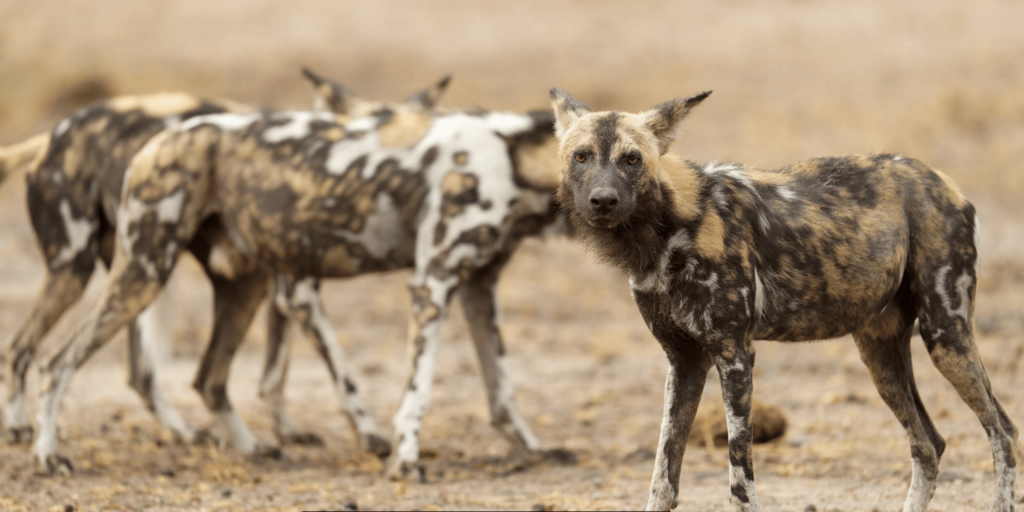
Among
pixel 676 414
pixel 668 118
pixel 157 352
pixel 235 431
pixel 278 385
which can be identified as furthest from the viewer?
pixel 157 352

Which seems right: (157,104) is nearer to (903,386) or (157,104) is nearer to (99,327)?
(99,327)

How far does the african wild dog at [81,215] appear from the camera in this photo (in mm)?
6742

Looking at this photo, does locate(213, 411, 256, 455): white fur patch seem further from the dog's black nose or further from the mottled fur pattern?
the dog's black nose

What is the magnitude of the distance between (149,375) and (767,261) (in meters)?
4.50

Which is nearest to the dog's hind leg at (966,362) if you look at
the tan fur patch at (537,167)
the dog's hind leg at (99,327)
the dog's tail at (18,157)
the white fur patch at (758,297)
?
the white fur patch at (758,297)

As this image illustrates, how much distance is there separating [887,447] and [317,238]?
3.42 meters

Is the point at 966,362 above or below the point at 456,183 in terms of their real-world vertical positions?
below

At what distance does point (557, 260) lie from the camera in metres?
12.6

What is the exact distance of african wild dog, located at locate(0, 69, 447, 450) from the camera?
674 centimetres

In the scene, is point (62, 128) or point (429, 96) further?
point (429, 96)

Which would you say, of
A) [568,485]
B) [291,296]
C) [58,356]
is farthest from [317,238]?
[568,485]

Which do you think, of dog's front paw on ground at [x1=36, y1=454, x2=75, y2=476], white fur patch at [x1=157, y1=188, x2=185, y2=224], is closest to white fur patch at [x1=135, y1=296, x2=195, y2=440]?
white fur patch at [x1=157, y1=188, x2=185, y2=224]

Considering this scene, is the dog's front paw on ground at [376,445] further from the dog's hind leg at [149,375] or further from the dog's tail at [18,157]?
the dog's tail at [18,157]

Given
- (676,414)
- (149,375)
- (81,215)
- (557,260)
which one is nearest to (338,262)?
(149,375)
